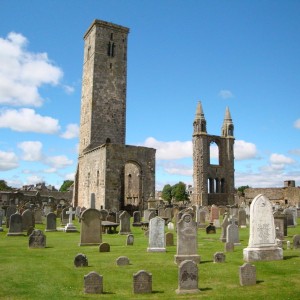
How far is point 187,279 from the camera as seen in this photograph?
727 cm

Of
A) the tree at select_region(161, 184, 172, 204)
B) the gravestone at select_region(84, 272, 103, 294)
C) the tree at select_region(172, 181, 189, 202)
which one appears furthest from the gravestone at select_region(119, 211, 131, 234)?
the tree at select_region(161, 184, 172, 204)

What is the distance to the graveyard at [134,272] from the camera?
707 centimetres

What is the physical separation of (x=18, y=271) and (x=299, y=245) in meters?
8.93

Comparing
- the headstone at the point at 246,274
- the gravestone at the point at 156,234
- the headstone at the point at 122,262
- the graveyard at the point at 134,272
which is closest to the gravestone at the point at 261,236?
the graveyard at the point at 134,272

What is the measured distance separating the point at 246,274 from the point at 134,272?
8.70 feet

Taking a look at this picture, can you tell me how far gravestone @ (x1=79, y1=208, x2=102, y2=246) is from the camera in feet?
44.5

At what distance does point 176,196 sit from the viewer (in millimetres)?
90438

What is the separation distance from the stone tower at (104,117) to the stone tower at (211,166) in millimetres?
11839

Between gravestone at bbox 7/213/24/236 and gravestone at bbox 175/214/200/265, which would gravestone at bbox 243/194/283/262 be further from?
gravestone at bbox 7/213/24/236

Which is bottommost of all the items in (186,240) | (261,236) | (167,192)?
(186,240)

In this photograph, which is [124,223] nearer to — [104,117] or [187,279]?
[187,279]

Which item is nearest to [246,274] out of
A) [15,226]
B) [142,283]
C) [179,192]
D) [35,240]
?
[142,283]

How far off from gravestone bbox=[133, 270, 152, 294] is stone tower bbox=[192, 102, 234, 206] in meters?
41.2

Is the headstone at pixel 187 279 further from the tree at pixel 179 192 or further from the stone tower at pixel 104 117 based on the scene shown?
the tree at pixel 179 192
